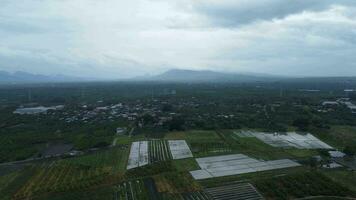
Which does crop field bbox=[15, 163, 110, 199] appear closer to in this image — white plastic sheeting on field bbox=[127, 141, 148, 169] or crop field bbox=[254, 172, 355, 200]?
white plastic sheeting on field bbox=[127, 141, 148, 169]

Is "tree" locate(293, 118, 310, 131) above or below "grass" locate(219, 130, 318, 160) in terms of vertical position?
above

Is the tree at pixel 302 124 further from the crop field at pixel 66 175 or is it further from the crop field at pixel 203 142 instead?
the crop field at pixel 66 175

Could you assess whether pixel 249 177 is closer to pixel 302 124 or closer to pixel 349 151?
pixel 349 151

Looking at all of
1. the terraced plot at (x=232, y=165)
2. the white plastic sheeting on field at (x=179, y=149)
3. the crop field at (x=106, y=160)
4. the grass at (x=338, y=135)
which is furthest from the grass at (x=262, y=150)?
the crop field at (x=106, y=160)

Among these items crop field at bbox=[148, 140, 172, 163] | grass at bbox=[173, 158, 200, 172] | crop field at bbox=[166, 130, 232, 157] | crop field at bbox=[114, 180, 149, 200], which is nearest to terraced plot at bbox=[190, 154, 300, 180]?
grass at bbox=[173, 158, 200, 172]

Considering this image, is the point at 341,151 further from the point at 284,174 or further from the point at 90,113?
the point at 90,113

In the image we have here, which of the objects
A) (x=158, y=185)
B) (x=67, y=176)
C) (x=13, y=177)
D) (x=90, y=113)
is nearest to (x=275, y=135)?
(x=158, y=185)

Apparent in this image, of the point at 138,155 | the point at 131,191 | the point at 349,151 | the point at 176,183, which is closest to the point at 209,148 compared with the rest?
the point at 138,155
